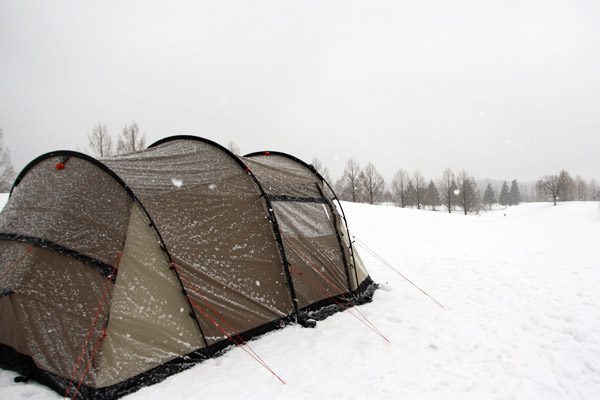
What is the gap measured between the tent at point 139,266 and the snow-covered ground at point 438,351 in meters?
0.33

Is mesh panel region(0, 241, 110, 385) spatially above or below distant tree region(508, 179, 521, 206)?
below

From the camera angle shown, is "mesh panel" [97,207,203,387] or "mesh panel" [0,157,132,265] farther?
"mesh panel" [0,157,132,265]

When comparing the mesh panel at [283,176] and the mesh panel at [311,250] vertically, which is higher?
the mesh panel at [283,176]

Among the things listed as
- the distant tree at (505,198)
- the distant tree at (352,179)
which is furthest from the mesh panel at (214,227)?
the distant tree at (505,198)

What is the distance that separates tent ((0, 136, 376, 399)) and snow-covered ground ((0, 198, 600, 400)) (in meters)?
0.33

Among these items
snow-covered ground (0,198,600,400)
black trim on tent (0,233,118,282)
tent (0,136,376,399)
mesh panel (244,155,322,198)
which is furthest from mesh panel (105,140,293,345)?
black trim on tent (0,233,118,282)

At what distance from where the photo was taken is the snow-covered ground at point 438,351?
353 centimetres

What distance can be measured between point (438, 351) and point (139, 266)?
14.0 ft

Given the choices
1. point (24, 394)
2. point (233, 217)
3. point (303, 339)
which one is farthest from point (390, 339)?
point (24, 394)

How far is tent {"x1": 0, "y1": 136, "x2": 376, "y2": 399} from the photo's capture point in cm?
362

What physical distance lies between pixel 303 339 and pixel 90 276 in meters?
3.07

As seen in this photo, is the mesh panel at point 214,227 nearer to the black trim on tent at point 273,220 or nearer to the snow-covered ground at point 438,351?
the black trim on tent at point 273,220

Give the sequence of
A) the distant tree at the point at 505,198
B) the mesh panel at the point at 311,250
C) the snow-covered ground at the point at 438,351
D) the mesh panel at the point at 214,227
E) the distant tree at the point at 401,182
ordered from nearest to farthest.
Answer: the snow-covered ground at the point at 438,351 < the mesh panel at the point at 214,227 < the mesh panel at the point at 311,250 < the distant tree at the point at 401,182 < the distant tree at the point at 505,198

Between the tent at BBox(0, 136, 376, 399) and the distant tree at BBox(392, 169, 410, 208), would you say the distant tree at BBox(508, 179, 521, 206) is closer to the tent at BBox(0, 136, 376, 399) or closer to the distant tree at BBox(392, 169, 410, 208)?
the distant tree at BBox(392, 169, 410, 208)
